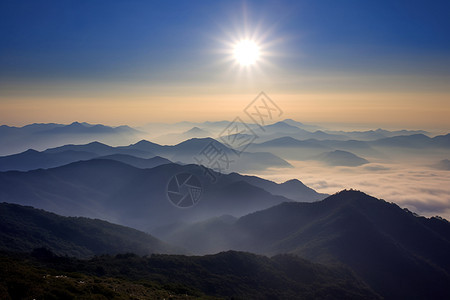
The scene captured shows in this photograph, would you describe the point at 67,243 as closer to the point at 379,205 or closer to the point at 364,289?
the point at 364,289

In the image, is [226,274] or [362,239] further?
[362,239]

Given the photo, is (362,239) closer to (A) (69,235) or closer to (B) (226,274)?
(B) (226,274)

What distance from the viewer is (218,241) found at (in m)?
156

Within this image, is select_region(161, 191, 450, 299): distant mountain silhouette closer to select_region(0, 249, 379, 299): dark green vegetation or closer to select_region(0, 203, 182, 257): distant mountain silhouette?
select_region(0, 249, 379, 299): dark green vegetation

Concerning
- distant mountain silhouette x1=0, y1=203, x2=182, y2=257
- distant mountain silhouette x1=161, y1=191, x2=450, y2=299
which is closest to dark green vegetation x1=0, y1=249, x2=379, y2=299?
distant mountain silhouette x1=161, y1=191, x2=450, y2=299

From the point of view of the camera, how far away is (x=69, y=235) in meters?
129

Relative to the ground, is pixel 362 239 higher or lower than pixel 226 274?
higher

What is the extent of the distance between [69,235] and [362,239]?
13042 centimetres

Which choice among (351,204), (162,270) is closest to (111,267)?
(162,270)

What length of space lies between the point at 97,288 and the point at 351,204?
13144 cm

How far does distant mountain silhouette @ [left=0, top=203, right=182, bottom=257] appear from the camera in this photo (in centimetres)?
11381

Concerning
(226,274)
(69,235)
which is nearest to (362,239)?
(226,274)

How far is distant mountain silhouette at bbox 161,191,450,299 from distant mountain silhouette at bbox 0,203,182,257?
121 ft

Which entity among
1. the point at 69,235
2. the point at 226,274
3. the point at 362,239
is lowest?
the point at 69,235
